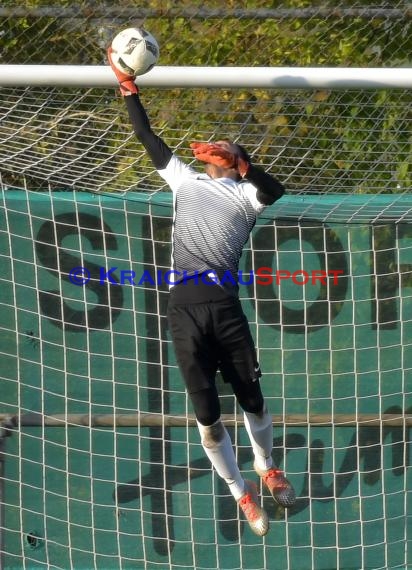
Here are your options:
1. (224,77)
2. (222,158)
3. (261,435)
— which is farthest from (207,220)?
(261,435)

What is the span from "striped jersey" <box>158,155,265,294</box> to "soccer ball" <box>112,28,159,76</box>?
44 cm

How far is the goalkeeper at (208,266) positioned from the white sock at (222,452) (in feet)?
0.15

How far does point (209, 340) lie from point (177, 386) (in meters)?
1.55

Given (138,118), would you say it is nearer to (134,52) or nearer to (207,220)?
(134,52)

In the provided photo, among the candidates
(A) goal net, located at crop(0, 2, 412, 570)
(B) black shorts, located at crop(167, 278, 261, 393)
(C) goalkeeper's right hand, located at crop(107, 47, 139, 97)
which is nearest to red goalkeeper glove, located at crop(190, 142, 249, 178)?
(C) goalkeeper's right hand, located at crop(107, 47, 139, 97)

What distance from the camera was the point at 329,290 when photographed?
665cm

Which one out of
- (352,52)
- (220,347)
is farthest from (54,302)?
(352,52)

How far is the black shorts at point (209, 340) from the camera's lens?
5.05m

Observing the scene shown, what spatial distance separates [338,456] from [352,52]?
2.26 m

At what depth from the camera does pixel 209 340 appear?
16.7ft

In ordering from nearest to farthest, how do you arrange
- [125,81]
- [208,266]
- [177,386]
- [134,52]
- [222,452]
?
[134,52] < [125,81] < [208,266] < [222,452] < [177,386]

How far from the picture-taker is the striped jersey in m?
5.13

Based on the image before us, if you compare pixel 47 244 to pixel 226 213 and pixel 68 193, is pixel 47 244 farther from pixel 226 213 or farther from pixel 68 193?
pixel 226 213

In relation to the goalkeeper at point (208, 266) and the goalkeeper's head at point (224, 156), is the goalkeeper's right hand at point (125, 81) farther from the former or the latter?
the goalkeeper's head at point (224, 156)
